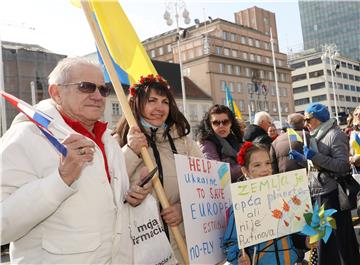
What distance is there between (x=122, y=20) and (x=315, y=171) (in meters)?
2.84

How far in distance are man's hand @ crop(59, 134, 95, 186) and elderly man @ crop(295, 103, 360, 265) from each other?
3.20m

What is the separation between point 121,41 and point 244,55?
67.2 metres

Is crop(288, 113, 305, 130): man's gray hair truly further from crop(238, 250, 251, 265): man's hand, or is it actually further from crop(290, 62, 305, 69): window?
crop(290, 62, 305, 69): window

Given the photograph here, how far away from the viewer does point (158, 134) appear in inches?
124

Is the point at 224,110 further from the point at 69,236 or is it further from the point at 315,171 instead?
the point at 69,236

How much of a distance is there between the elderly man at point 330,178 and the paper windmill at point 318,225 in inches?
64.6

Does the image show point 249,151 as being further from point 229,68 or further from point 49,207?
point 229,68

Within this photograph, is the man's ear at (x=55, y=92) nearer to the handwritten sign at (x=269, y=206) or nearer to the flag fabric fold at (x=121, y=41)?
the flag fabric fold at (x=121, y=41)

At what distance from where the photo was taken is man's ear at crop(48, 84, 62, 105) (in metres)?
2.47

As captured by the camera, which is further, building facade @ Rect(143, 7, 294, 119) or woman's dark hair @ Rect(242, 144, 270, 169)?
building facade @ Rect(143, 7, 294, 119)

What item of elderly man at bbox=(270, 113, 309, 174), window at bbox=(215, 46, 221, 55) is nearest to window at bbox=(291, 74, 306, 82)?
window at bbox=(215, 46, 221, 55)

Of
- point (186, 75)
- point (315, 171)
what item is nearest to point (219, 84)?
point (186, 75)

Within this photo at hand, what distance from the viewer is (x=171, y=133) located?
323 cm

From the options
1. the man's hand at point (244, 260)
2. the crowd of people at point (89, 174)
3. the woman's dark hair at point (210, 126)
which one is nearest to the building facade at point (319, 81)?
the woman's dark hair at point (210, 126)
